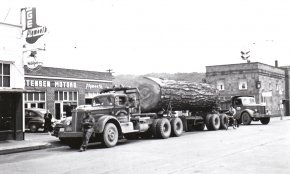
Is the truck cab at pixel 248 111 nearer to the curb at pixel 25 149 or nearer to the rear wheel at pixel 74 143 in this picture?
the rear wheel at pixel 74 143

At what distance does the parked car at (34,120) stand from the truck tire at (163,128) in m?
9.09

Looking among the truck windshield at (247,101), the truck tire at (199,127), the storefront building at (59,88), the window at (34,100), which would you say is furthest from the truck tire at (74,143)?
the truck windshield at (247,101)

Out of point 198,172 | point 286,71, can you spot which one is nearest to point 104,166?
point 198,172

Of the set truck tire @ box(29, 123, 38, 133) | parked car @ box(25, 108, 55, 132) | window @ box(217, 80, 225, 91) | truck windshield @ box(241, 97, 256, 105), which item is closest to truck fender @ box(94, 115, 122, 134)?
parked car @ box(25, 108, 55, 132)

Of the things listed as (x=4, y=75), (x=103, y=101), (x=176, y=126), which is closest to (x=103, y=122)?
(x=103, y=101)

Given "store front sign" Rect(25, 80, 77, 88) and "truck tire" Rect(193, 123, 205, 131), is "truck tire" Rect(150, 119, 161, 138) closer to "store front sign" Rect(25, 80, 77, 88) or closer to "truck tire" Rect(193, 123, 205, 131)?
"truck tire" Rect(193, 123, 205, 131)

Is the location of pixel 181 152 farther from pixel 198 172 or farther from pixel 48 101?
pixel 48 101

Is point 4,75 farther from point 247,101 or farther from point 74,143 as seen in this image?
point 247,101

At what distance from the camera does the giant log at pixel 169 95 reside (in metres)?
18.2

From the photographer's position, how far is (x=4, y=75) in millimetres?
17109

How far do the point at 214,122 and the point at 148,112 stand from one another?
5900mm

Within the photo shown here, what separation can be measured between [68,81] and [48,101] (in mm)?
2828

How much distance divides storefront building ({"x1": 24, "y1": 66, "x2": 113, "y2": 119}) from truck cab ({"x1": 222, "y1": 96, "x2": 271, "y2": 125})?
1297 centimetres

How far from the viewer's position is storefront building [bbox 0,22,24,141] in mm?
16875
